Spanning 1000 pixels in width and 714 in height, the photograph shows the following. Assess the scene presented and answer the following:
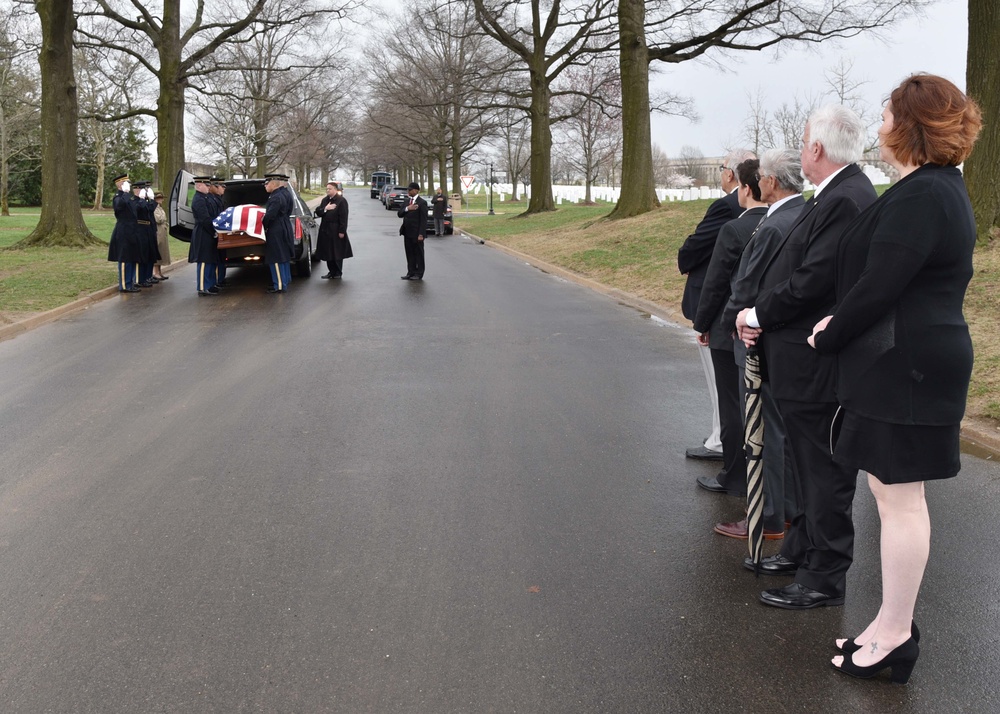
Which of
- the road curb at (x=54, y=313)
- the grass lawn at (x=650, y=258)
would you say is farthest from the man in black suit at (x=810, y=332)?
the road curb at (x=54, y=313)

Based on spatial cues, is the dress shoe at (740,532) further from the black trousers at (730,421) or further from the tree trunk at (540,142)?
the tree trunk at (540,142)

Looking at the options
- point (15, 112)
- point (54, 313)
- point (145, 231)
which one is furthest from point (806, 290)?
point (15, 112)

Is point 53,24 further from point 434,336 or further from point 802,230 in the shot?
point 802,230

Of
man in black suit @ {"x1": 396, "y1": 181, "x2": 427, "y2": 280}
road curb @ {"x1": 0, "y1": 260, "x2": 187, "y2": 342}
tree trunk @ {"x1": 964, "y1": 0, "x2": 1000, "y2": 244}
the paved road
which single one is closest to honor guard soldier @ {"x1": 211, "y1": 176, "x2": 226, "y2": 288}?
road curb @ {"x1": 0, "y1": 260, "x2": 187, "y2": 342}

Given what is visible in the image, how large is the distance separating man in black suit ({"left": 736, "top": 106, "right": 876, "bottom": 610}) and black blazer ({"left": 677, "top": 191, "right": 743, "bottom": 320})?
1.54 m

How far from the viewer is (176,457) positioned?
6.13m

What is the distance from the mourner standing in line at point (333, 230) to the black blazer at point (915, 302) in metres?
14.7

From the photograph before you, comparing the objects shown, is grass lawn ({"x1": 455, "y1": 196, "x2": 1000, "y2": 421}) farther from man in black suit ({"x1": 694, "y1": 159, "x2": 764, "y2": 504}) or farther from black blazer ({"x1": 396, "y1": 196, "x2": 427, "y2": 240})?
black blazer ({"x1": 396, "y1": 196, "x2": 427, "y2": 240})

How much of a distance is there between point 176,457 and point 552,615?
3.28 m

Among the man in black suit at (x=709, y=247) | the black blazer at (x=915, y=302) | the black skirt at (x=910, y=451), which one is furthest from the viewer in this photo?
the man in black suit at (x=709, y=247)

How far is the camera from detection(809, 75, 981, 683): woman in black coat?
310 centimetres

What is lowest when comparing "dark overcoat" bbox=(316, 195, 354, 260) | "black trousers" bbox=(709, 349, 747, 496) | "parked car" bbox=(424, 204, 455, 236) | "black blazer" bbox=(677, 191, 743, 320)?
"black trousers" bbox=(709, 349, 747, 496)

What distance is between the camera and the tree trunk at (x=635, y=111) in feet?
81.7

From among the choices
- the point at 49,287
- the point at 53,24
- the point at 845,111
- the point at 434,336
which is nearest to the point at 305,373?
the point at 434,336
